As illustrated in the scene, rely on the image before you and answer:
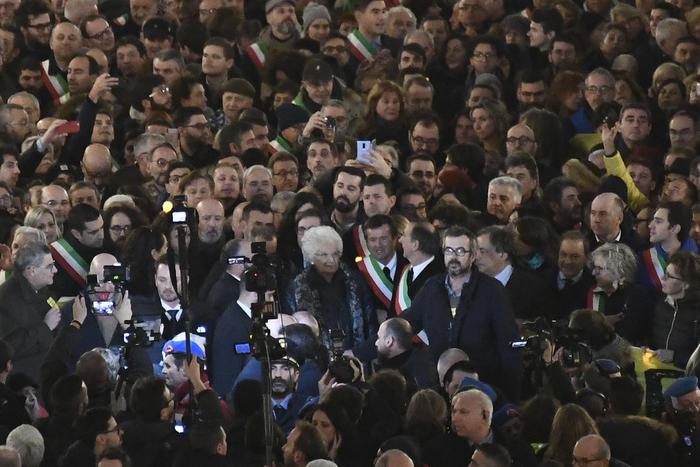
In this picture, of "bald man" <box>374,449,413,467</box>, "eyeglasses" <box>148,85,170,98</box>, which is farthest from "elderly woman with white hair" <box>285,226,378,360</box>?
"eyeglasses" <box>148,85,170,98</box>

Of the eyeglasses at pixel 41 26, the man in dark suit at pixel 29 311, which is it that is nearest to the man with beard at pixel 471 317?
the man in dark suit at pixel 29 311

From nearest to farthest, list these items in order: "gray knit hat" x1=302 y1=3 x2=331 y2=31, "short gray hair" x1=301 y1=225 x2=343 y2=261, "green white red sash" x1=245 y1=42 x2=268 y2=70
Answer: "short gray hair" x1=301 y1=225 x2=343 y2=261, "green white red sash" x1=245 y1=42 x2=268 y2=70, "gray knit hat" x1=302 y1=3 x2=331 y2=31

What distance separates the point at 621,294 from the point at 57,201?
14.4 feet

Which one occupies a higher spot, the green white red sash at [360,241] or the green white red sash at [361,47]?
the green white red sash at [360,241]

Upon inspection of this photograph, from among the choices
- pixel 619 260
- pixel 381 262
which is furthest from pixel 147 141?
pixel 619 260

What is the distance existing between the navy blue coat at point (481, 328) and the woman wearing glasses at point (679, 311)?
3.84 feet

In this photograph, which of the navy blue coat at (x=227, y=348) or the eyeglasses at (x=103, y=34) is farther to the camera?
the eyeglasses at (x=103, y=34)

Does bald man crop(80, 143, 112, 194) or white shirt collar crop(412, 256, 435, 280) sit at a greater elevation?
white shirt collar crop(412, 256, 435, 280)

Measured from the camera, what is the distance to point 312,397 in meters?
15.2

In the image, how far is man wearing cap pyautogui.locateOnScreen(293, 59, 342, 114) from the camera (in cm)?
1991

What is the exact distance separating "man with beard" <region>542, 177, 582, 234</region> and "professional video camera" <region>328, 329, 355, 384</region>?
3.48 m

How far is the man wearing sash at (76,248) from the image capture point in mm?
17422

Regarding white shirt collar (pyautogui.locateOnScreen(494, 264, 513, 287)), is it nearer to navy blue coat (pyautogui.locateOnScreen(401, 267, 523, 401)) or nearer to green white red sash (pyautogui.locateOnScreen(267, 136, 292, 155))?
navy blue coat (pyautogui.locateOnScreen(401, 267, 523, 401))

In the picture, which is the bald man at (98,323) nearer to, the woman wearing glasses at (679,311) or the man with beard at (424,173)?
the man with beard at (424,173)
